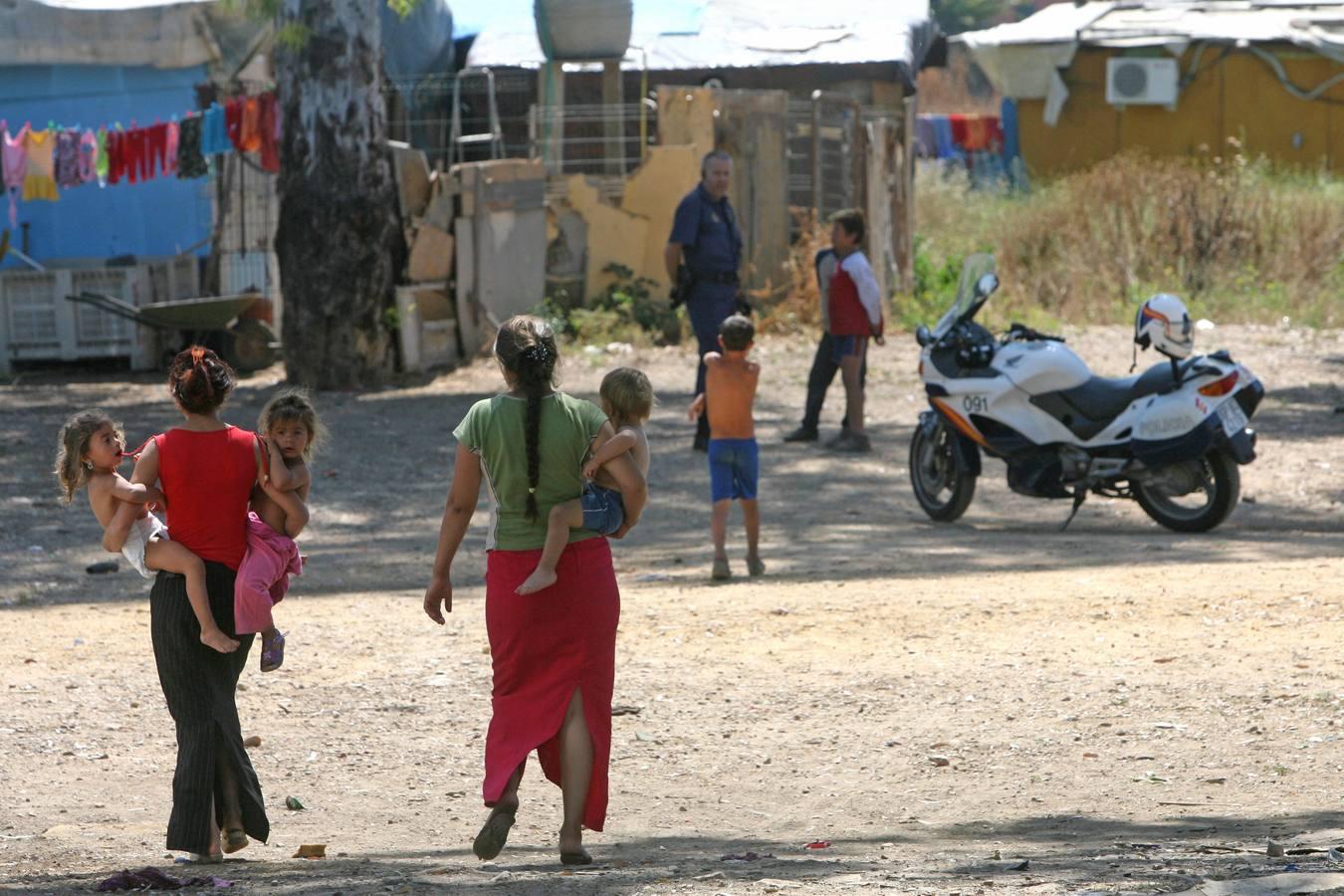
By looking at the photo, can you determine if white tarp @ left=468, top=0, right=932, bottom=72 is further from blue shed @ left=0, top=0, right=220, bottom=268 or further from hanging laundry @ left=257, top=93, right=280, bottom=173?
hanging laundry @ left=257, top=93, right=280, bottom=173

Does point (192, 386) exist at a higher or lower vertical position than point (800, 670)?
higher

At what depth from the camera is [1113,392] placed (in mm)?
10273

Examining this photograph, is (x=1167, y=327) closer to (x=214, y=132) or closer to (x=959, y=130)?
(x=214, y=132)

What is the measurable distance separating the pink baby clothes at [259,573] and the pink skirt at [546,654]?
0.58 m

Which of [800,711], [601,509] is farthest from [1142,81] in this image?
[601,509]

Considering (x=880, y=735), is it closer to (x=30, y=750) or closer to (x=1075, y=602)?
(x=1075, y=602)

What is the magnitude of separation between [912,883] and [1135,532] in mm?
6568

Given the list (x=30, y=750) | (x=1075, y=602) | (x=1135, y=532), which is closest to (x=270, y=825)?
(x=30, y=750)

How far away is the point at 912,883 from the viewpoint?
13.9 feet

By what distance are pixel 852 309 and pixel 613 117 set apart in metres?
7.82

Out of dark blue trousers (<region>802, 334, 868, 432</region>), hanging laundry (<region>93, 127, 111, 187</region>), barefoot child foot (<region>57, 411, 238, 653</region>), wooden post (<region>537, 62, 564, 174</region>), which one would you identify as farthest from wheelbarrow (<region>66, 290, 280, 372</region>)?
barefoot child foot (<region>57, 411, 238, 653</region>)

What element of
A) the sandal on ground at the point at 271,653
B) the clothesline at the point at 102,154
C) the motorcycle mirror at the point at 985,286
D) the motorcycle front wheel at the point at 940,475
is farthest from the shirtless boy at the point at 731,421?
the clothesline at the point at 102,154

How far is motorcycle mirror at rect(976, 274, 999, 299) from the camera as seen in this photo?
419 inches

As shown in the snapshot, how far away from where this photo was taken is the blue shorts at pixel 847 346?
1288 cm
